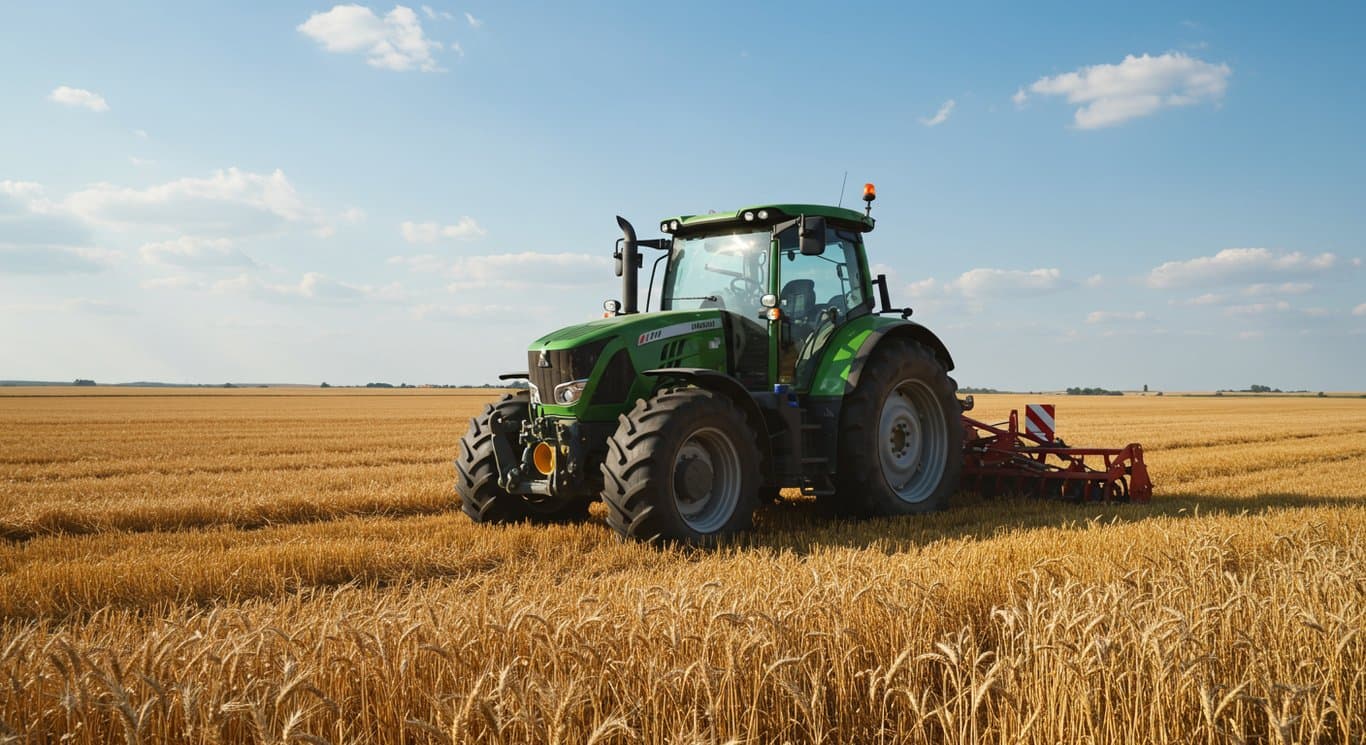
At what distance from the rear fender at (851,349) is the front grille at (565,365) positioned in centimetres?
197

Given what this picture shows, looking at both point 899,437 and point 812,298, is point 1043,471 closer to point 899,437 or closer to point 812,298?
point 899,437

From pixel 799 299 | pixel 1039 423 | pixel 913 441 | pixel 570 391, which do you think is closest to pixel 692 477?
pixel 570 391

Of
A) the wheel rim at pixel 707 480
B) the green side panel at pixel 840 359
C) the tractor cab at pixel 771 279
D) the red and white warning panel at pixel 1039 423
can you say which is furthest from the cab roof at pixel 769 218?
the red and white warning panel at pixel 1039 423

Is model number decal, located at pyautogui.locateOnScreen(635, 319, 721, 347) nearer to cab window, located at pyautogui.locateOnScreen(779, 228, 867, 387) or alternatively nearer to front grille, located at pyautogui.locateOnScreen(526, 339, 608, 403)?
front grille, located at pyautogui.locateOnScreen(526, 339, 608, 403)

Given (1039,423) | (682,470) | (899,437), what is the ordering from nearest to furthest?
(682,470) < (899,437) < (1039,423)

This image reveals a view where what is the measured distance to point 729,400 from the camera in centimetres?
734

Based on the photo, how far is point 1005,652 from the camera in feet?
12.8

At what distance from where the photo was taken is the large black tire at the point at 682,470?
671 cm

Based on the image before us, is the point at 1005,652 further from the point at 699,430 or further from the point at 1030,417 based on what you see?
the point at 1030,417

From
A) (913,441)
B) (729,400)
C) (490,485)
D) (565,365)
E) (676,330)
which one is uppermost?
(676,330)

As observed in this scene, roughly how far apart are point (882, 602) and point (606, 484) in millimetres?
3197

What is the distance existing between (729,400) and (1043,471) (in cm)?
424

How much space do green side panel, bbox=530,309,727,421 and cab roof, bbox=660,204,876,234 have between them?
853 millimetres

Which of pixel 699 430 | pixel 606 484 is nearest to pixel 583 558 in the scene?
pixel 606 484
